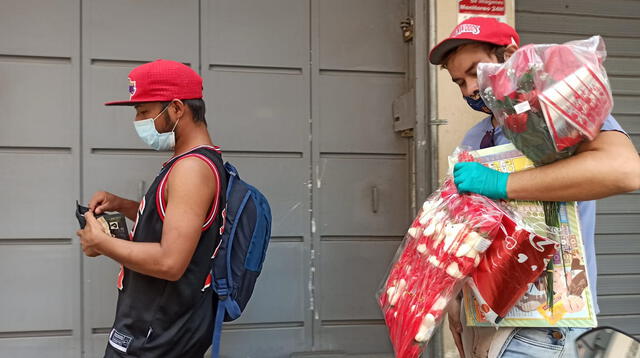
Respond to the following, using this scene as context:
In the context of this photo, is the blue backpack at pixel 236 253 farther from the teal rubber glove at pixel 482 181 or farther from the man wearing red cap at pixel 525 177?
the teal rubber glove at pixel 482 181

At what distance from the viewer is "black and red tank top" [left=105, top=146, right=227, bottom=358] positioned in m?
2.13

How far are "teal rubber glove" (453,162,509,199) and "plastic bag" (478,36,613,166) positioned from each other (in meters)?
0.11

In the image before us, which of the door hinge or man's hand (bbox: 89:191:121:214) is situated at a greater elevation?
the door hinge

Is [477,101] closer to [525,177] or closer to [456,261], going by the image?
[525,177]

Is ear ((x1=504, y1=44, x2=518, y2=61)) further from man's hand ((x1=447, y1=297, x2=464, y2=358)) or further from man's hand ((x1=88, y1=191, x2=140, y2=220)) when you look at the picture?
man's hand ((x1=88, y1=191, x2=140, y2=220))

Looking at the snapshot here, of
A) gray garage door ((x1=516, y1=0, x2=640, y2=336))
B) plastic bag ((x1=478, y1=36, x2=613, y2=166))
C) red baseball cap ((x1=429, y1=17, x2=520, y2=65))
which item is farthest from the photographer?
gray garage door ((x1=516, y1=0, x2=640, y2=336))

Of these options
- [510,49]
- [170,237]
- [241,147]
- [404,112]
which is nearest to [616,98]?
[404,112]

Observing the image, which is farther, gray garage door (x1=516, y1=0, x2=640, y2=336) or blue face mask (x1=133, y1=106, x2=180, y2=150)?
gray garage door (x1=516, y1=0, x2=640, y2=336)

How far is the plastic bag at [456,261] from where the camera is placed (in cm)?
152

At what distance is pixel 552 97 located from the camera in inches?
57.3

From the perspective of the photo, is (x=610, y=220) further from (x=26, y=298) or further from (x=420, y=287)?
(x=26, y=298)

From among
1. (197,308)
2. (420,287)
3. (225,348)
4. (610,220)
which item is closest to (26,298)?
(225,348)

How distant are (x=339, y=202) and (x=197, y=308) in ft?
6.86

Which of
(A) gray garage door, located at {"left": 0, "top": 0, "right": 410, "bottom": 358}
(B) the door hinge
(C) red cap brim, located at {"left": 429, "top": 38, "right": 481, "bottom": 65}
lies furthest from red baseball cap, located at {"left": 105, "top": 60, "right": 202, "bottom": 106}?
(B) the door hinge
